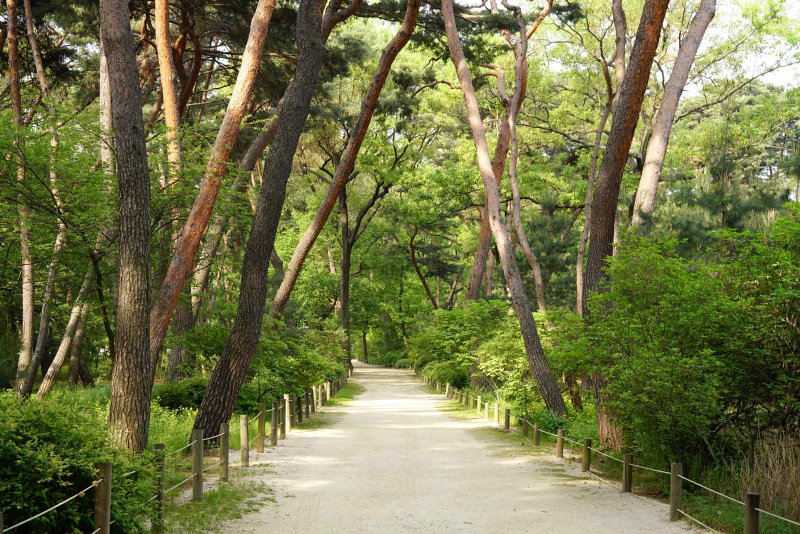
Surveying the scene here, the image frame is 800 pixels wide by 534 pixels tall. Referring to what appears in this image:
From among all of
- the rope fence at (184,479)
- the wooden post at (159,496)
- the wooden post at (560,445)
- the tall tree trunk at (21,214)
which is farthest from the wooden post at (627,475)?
the tall tree trunk at (21,214)

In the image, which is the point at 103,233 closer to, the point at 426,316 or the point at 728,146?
the point at 728,146

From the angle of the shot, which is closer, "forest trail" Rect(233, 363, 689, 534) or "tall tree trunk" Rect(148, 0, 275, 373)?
"forest trail" Rect(233, 363, 689, 534)

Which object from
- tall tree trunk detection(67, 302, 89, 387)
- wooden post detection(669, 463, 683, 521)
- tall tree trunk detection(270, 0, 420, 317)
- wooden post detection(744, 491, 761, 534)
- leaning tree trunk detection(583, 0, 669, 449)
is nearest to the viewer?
wooden post detection(744, 491, 761, 534)

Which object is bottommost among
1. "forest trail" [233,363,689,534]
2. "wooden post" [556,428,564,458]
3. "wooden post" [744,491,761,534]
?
"forest trail" [233,363,689,534]

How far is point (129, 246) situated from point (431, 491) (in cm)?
531

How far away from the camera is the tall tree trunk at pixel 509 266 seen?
16.2 metres

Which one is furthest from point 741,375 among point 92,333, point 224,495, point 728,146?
point 92,333

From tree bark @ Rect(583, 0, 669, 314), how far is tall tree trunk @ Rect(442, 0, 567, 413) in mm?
3676

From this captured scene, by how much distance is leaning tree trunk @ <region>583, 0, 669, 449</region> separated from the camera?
12469 mm

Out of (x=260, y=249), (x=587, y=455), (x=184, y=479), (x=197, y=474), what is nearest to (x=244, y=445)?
(x=184, y=479)

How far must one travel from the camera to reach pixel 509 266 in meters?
17.0

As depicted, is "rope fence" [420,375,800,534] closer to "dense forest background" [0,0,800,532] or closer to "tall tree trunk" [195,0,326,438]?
"dense forest background" [0,0,800,532]

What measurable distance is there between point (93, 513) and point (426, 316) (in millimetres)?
45652

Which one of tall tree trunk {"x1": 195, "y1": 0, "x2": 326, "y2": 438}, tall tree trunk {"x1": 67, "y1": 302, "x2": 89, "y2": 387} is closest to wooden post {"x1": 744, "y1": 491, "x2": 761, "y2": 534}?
tall tree trunk {"x1": 195, "y1": 0, "x2": 326, "y2": 438}
